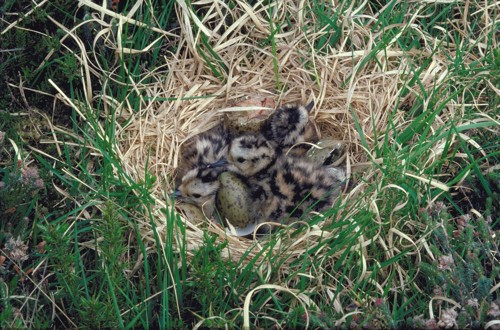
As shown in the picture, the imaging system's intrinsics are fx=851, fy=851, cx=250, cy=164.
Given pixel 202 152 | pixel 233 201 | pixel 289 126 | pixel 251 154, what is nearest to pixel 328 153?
pixel 289 126

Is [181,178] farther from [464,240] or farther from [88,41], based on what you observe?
[464,240]


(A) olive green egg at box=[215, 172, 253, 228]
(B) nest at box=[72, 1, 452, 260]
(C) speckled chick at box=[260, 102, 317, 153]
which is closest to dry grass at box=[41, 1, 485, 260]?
(B) nest at box=[72, 1, 452, 260]

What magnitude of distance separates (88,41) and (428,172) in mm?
2116

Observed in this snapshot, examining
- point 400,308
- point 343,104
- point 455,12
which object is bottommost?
point 400,308

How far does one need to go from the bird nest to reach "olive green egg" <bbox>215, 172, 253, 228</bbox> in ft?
0.36

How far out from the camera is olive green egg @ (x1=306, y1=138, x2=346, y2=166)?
4.95 metres

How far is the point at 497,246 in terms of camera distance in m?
4.12

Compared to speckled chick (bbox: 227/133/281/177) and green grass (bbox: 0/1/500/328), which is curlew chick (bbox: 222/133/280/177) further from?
green grass (bbox: 0/1/500/328)

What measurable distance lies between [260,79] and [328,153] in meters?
0.70

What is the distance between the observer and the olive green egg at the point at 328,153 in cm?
495

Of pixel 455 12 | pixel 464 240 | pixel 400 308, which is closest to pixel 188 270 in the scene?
pixel 400 308

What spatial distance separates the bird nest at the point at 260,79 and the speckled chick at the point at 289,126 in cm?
14

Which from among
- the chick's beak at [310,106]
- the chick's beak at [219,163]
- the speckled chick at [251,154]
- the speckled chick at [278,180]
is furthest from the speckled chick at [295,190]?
the chick's beak at [310,106]

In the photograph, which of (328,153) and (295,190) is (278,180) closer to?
(295,190)
